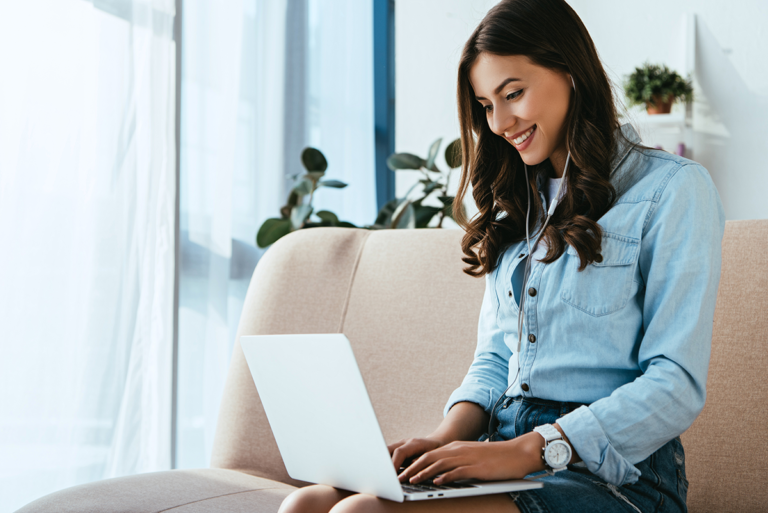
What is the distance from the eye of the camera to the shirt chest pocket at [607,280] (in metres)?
0.89

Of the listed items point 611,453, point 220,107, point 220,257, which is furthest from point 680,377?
point 220,107

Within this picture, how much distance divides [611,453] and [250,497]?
0.66 metres

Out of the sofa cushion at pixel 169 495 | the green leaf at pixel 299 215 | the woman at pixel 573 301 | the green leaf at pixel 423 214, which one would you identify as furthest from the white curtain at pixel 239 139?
the woman at pixel 573 301

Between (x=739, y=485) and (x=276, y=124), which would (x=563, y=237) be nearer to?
(x=739, y=485)

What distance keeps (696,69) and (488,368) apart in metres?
2.15

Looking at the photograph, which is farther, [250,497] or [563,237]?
[250,497]

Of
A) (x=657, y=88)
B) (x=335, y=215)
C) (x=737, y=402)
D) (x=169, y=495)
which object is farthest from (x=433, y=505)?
(x=657, y=88)

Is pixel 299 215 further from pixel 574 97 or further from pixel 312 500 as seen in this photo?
pixel 312 500

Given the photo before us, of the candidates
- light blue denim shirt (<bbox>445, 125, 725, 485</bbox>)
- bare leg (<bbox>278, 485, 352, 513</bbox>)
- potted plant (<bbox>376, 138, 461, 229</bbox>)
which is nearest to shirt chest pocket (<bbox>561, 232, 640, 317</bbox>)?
light blue denim shirt (<bbox>445, 125, 725, 485</bbox>)

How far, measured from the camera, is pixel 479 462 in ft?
2.53

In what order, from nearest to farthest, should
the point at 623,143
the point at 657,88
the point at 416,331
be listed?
the point at 623,143 < the point at 416,331 < the point at 657,88

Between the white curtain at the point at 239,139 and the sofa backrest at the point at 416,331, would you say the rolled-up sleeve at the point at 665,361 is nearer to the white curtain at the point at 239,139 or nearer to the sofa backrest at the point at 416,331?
the sofa backrest at the point at 416,331

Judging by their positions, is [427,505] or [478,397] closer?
[427,505]

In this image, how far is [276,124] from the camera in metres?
2.51
